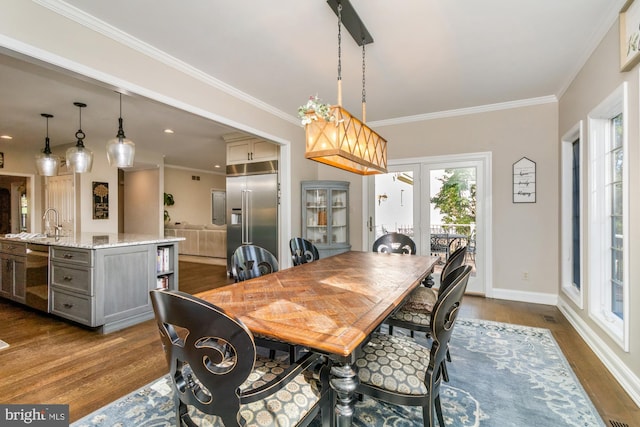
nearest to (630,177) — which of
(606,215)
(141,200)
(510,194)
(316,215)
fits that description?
(606,215)

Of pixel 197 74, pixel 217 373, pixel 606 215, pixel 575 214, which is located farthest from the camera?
pixel 575 214

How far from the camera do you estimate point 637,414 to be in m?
1.79

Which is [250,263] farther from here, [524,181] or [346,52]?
[524,181]

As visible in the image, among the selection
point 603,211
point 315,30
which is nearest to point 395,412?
point 603,211

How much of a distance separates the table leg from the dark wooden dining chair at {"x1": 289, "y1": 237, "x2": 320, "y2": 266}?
1.85m

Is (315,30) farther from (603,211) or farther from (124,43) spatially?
(603,211)

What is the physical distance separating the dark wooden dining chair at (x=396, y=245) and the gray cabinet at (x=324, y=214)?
1271 mm

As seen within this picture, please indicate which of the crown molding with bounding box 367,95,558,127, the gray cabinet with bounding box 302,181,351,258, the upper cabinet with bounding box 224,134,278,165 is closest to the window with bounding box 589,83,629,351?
the crown molding with bounding box 367,95,558,127

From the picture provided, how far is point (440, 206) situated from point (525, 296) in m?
1.61

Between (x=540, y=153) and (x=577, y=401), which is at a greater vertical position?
(x=540, y=153)

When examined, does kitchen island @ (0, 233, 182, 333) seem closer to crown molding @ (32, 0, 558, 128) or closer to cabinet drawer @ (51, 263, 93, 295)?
cabinet drawer @ (51, 263, 93, 295)

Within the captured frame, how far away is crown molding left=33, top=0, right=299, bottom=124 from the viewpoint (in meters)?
2.09

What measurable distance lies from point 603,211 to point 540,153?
1512 millimetres

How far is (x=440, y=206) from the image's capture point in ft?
14.8
